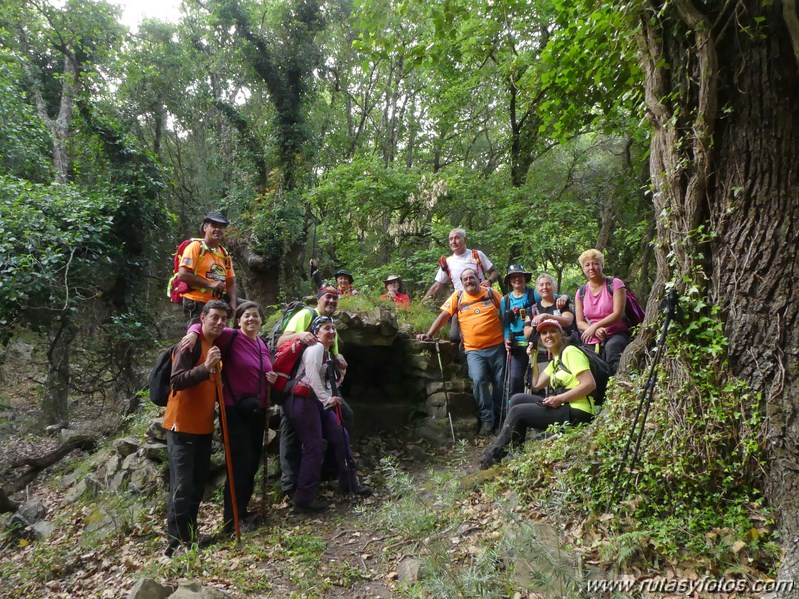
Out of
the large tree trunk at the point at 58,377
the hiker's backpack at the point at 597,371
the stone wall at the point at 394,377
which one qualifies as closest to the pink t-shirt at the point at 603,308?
the hiker's backpack at the point at 597,371

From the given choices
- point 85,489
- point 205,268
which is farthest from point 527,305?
point 85,489

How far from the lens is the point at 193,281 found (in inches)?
234

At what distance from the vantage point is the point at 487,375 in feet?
22.3

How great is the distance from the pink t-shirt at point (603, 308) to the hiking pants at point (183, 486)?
14.3 ft

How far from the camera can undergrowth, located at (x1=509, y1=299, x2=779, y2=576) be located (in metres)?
3.10

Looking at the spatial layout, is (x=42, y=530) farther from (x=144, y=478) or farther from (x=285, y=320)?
(x=285, y=320)

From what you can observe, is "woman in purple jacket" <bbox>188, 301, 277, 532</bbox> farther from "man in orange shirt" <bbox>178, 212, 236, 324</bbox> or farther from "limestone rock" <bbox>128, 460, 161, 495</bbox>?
"limestone rock" <bbox>128, 460, 161, 495</bbox>

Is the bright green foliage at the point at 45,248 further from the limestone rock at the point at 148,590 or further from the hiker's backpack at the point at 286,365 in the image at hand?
the limestone rock at the point at 148,590

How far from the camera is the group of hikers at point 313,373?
15.2 ft

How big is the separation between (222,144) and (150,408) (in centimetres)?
1301

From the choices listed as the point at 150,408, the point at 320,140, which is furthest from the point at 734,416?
the point at 320,140

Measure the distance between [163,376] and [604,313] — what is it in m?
4.62

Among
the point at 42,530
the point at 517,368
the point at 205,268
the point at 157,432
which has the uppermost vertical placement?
Result: the point at 205,268

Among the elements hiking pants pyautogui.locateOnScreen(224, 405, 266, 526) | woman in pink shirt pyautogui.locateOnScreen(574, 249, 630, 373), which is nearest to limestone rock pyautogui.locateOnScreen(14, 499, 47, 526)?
hiking pants pyautogui.locateOnScreen(224, 405, 266, 526)
